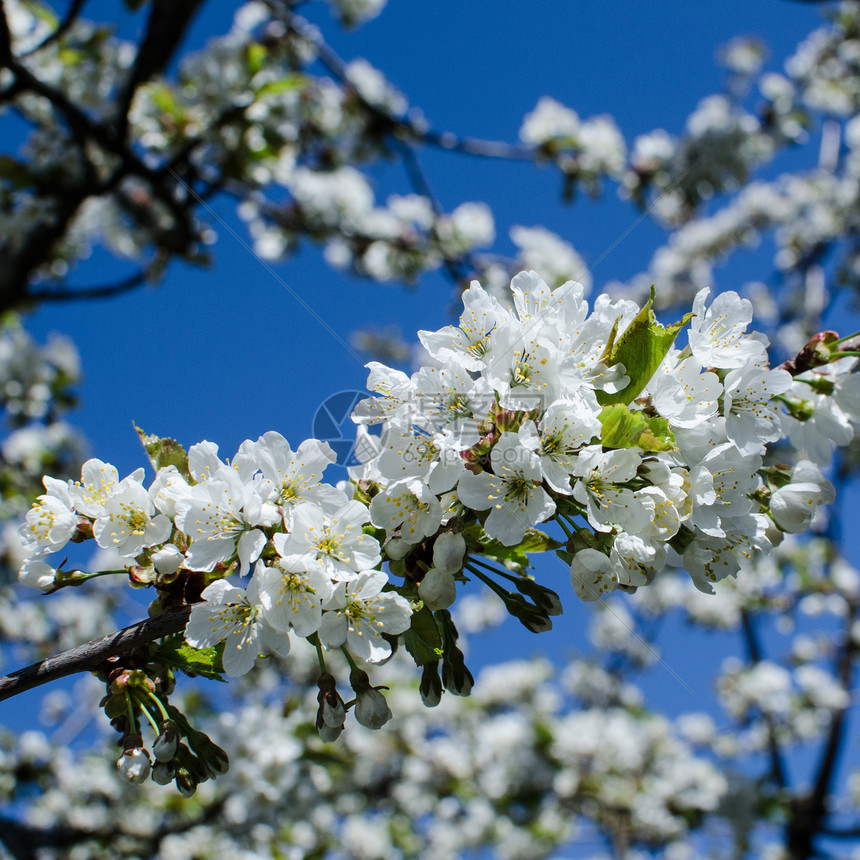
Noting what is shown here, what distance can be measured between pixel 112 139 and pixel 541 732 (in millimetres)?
7602

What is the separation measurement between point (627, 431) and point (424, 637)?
0.57 metres

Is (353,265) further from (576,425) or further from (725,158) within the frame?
(576,425)

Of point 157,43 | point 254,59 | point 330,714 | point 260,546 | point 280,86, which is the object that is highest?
point 254,59

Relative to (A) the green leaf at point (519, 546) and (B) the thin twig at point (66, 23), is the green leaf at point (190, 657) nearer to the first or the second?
(A) the green leaf at point (519, 546)

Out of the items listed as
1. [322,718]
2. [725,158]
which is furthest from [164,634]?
[725,158]

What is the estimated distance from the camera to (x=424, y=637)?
134 cm

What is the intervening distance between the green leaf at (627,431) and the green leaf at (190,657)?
0.86m

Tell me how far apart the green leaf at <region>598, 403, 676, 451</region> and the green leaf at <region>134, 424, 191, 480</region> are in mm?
875

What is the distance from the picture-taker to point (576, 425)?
1.24 meters

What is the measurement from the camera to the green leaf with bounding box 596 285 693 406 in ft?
4.33

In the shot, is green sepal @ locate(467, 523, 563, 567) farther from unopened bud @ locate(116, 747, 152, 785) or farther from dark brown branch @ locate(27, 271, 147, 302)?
dark brown branch @ locate(27, 271, 147, 302)

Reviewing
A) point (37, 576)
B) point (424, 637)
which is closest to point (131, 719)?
point (37, 576)
